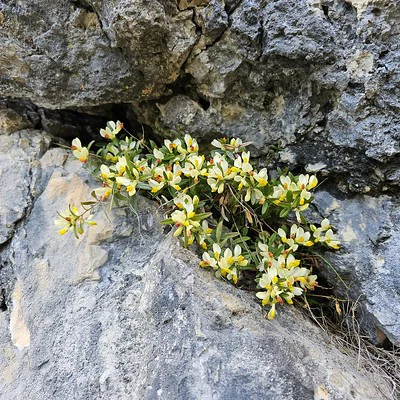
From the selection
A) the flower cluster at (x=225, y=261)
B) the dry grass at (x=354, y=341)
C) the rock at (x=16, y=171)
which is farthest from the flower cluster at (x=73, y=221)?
the dry grass at (x=354, y=341)

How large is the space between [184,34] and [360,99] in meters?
0.65

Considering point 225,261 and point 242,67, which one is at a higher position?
point 242,67

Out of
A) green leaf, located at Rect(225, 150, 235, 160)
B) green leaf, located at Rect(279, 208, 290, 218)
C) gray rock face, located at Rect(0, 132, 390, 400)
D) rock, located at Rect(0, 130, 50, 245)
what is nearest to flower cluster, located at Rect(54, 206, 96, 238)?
gray rock face, located at Rect(0, 132, 390, 400)

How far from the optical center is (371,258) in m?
1.45

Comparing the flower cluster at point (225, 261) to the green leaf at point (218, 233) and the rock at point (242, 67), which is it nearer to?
the green leaf at point (218, 233)

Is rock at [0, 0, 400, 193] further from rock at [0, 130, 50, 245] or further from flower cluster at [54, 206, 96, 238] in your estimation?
flower cluster at [54, 206, 96, 238]

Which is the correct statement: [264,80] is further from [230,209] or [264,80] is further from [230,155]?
[230,209]

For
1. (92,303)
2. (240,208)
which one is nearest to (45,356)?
(92,303)

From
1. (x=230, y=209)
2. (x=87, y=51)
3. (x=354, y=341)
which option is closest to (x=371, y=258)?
(x=354, y=341)

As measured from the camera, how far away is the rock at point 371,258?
141cm

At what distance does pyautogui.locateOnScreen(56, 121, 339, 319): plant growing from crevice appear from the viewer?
4.44 feet

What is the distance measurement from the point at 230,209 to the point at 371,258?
0.53m

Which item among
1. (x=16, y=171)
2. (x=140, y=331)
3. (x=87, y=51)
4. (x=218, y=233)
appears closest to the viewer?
(x=140, y=331)

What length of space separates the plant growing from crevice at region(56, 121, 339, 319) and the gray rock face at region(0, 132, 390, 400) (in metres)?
0.07
